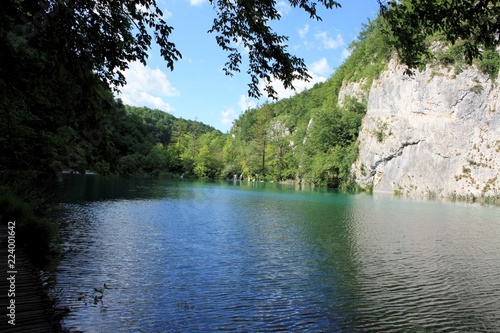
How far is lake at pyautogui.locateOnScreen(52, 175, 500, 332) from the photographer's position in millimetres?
6715

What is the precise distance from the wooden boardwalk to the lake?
0.63 metres

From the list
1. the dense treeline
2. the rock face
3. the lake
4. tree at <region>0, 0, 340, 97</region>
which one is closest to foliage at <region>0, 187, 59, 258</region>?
the lake

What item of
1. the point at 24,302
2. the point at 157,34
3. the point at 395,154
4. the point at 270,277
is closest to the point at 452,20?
the point at 157,34

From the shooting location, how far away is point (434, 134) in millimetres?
49375

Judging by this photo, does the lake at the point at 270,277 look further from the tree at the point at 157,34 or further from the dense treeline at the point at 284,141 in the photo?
the dense treeline at the point at 284,141

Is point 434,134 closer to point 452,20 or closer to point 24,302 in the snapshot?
point 452,20

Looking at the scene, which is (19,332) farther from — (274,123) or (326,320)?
(274,123)

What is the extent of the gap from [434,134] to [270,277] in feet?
155

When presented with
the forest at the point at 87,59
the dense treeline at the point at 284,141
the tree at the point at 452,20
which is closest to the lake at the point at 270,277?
the forest at the point at 87,59

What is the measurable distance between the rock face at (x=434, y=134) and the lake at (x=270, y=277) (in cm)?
3191

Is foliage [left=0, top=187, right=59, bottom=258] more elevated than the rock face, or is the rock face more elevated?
the rock face

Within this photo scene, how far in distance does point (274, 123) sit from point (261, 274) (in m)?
109

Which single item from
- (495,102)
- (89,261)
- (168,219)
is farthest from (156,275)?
(495,102)

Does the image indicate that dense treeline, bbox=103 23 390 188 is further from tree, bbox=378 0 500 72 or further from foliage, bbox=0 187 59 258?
tree, bbox=378 0 500 72
